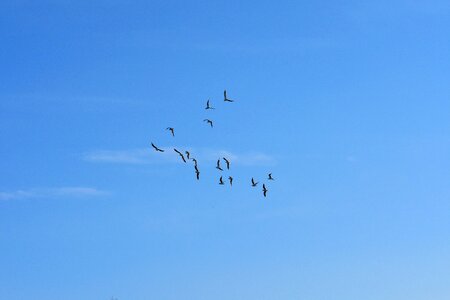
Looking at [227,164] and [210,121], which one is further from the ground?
[210,121]

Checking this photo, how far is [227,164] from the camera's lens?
78.4 m

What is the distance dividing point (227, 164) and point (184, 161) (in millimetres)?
5039

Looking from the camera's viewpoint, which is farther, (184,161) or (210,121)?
(210,121)

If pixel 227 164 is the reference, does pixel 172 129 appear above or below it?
above

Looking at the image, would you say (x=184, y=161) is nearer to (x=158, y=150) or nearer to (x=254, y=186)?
(x=158, y=150)

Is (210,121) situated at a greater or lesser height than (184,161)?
greater

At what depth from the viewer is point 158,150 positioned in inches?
2948

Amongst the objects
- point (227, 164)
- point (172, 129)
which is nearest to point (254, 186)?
point (227, 164)

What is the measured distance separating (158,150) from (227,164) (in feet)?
26.6

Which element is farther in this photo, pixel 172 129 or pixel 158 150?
pixel 172 129

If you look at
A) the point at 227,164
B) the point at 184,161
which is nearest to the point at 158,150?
the point at 184,161

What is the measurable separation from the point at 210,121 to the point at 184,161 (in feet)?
30.8

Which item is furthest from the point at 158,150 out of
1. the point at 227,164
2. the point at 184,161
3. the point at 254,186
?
the point at 254,186

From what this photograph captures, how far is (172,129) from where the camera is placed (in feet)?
271
